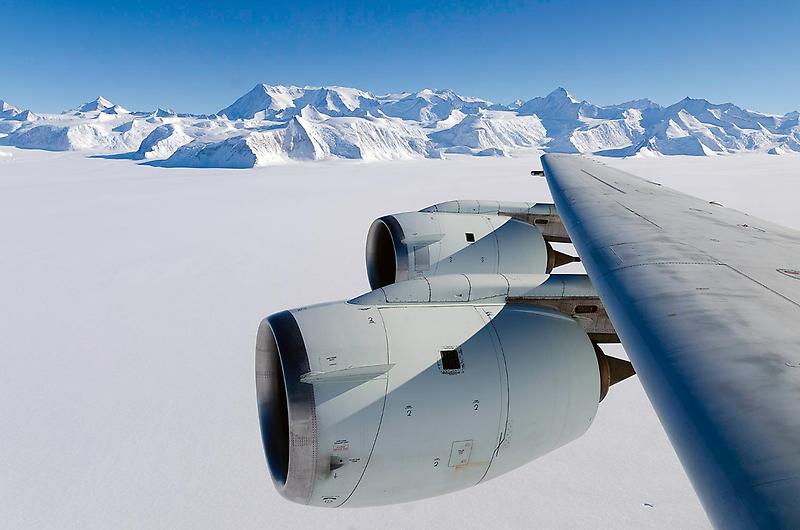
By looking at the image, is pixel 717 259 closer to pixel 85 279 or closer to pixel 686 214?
pixel 686 214

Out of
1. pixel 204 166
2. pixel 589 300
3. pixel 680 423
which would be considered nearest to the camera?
pixel 680 423

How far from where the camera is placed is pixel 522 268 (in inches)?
280

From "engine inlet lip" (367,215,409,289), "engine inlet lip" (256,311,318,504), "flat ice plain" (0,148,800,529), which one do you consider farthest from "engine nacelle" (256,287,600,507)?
"engine inlet lip" (367,215,409,289)

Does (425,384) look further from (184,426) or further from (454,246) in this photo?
(184,426)

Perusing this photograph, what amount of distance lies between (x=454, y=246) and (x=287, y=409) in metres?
4.28

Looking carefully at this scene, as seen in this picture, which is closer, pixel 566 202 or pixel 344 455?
pixel 344 455

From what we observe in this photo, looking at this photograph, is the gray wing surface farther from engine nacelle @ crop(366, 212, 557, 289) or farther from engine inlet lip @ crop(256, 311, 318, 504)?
engine inlet lip @ crop(256, 311, 318, 504)

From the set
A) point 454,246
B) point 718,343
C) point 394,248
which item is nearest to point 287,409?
point 718,343

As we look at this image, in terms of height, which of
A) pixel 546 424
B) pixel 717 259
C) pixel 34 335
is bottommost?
pixel 34 335

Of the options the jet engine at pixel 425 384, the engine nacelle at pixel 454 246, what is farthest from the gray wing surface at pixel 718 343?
the engine nacelle at pixel 454 246

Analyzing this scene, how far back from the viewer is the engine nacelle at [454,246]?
6.85 meters

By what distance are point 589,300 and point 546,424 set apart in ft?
4.42

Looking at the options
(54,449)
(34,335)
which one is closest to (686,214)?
(54,449)

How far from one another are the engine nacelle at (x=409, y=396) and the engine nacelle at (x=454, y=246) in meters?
2.83
